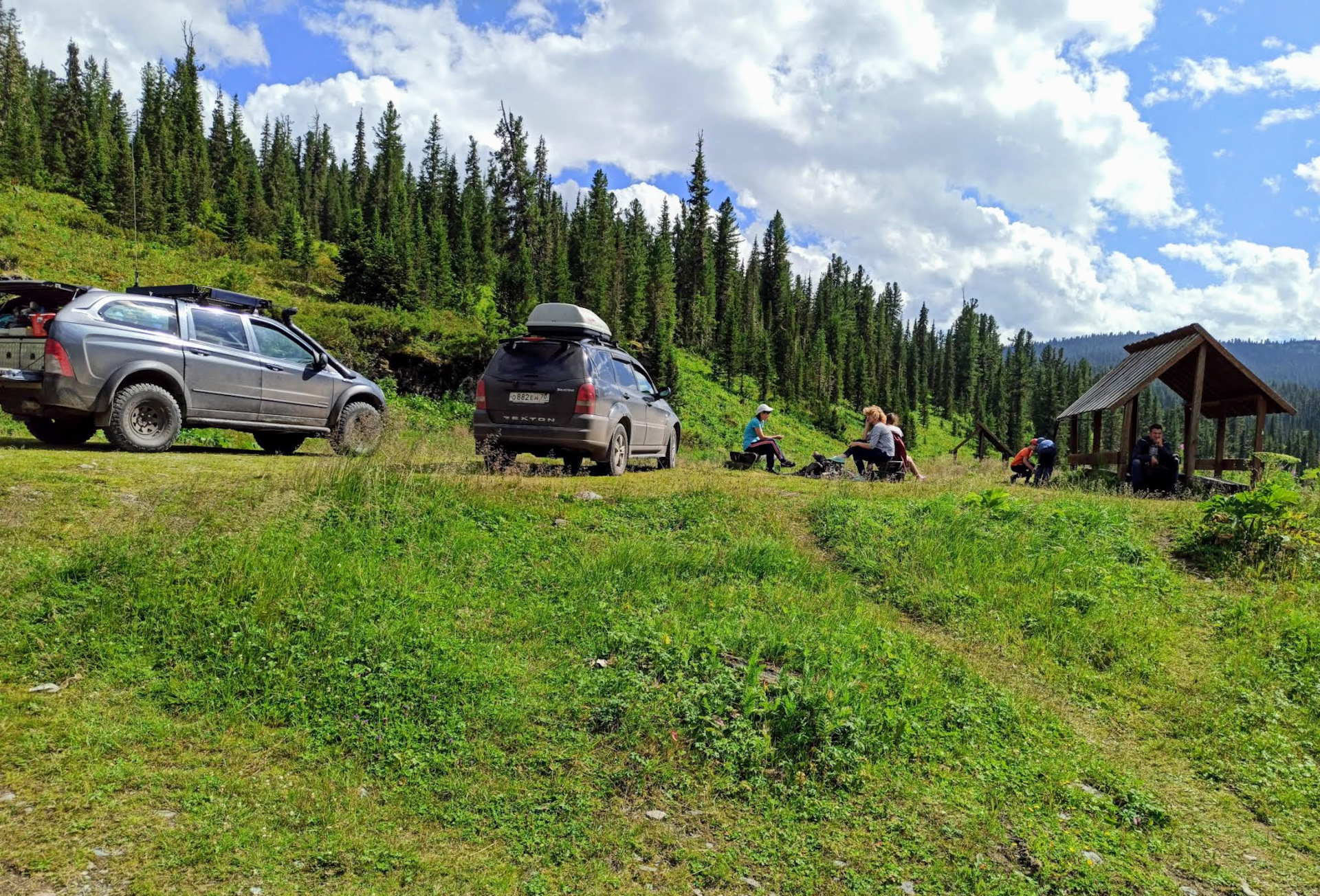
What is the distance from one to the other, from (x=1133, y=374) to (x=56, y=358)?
19.6m

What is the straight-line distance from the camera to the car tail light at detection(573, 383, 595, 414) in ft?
32.5


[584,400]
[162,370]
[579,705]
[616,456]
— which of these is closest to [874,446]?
[616,456]

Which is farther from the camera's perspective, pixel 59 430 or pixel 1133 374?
pixel 1133 374

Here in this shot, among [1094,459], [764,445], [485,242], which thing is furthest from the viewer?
[485,242]

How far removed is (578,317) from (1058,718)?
8.41 meters

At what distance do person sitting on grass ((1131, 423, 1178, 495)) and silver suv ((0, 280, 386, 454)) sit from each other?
13746 millimetres

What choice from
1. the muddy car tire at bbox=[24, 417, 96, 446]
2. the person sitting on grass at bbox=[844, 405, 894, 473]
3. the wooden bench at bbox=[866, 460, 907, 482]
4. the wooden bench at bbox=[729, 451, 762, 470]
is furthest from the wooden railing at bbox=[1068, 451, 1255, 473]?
the muddy car tire at bbox=[24, 417, 96, 446]

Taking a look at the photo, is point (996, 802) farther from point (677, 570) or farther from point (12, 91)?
point (12, 91)

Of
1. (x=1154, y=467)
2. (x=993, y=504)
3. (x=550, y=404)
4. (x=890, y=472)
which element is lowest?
(x=993, y=504)

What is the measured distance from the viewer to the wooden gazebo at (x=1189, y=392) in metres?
16.0

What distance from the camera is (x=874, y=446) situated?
14375 mm

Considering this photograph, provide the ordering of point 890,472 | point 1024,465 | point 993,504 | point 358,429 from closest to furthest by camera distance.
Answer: point 993,504 < point 358,429 < point 890,472 < point 1024,465

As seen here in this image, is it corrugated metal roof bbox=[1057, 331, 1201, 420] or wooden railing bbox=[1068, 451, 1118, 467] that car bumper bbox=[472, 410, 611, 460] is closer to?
corrugated metal roof bbox=[1057, 331, 1201, 420]

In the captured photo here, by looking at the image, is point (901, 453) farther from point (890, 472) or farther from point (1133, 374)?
point (1133, 374)
